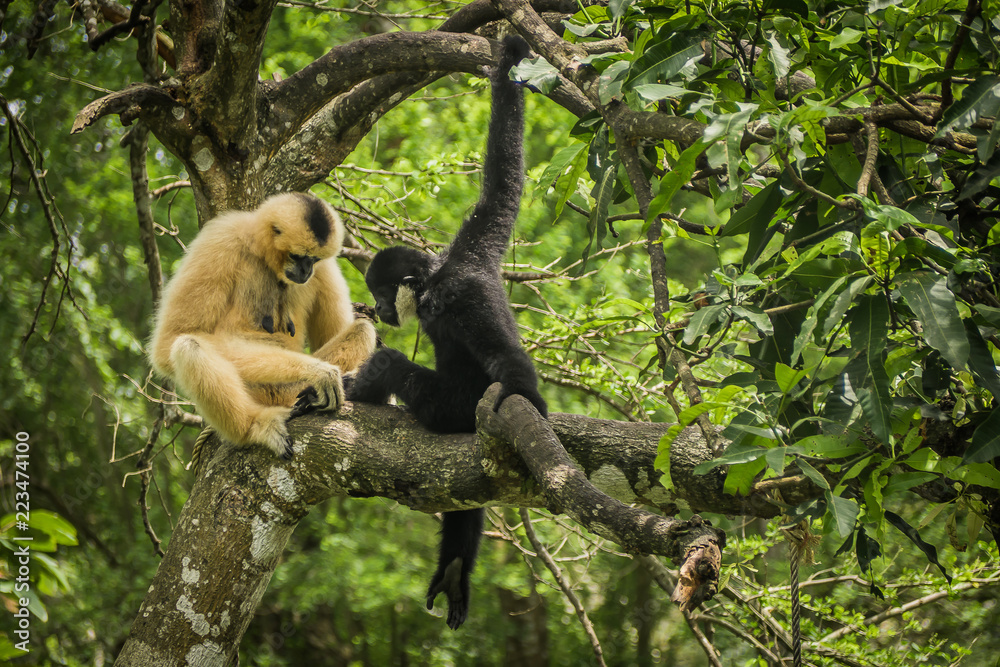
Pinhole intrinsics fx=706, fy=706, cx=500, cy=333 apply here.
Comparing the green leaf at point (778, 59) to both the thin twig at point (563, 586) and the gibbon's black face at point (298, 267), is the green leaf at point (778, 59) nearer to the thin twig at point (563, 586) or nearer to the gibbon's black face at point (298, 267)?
the gibbon's black face at point (298, 267)

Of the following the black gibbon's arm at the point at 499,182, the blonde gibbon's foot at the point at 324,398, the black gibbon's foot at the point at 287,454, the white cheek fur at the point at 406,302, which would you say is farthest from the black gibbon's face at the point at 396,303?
the black gibbon's foot at the point at 287,454

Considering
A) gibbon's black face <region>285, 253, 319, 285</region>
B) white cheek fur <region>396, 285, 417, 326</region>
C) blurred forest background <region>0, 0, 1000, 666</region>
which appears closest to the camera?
→ white cheek fur <region>396, 285, 417, 326</region>

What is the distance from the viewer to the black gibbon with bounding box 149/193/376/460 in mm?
3297

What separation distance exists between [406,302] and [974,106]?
98.6 inches

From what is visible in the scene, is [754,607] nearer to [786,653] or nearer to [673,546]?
[786,653]

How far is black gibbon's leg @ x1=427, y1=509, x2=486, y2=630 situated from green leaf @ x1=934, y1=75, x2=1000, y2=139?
2605 millimetres

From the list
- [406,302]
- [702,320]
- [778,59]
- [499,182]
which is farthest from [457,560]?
[778,59]

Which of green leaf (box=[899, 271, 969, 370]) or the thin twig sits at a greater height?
green leaf (box=[899, 271, 969, 370])

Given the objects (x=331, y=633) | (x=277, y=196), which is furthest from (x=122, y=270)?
(x=277, y=196)

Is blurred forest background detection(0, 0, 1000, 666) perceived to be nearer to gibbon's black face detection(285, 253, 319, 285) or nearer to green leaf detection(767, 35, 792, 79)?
gibbon's black face detection(285, 253, 319, 285)

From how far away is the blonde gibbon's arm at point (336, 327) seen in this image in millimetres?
3770

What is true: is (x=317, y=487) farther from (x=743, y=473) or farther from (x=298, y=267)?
(x=743, y=473)

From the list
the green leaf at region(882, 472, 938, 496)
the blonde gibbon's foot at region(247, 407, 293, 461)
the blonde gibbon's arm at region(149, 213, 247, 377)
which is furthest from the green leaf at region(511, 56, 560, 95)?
the blonde gibbon's arm at region(149, 213, 247, 377)

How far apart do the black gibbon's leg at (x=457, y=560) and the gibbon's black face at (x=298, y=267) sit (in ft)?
4.84
